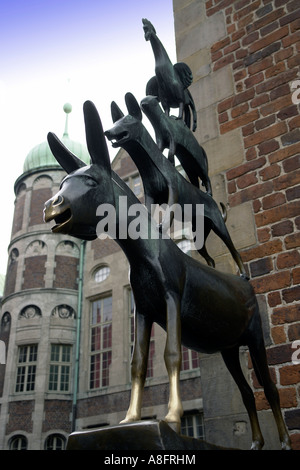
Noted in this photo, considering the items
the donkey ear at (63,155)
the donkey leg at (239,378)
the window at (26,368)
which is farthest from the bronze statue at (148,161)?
the window at (26,368)

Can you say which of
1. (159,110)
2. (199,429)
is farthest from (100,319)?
(159,110)

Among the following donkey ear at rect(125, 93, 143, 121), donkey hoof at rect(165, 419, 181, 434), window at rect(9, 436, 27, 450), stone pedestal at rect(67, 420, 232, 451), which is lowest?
stone pedestal at rect(67, 420, 232, 451)

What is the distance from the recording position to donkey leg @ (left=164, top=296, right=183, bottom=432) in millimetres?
1669

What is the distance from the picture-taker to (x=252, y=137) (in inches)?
154

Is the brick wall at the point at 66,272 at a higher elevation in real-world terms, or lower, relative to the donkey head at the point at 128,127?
higher

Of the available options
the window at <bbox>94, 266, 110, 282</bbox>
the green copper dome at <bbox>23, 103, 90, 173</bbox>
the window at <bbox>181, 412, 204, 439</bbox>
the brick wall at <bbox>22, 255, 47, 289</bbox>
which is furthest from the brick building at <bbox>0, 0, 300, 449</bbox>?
the green copper dome at <bbox>23, 103, 90, 173</bbox>

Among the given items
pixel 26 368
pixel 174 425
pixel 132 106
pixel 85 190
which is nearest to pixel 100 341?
pixel 26 368

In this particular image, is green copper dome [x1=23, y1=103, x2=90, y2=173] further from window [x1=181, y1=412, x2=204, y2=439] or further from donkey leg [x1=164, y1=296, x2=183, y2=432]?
donkey leg [x1=164, y1=296, x2=183, y2=432]

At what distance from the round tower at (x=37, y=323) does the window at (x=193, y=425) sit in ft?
16.0

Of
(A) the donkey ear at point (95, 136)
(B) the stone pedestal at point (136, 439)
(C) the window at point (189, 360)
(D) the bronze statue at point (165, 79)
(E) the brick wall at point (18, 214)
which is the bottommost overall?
(B) the stone pedestal at point (136, 439)

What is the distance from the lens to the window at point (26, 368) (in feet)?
56.8

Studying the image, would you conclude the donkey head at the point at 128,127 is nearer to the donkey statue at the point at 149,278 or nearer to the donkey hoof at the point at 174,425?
the donkey statue at the point at 149,278

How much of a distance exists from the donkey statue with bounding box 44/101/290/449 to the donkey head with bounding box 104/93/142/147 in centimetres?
32
